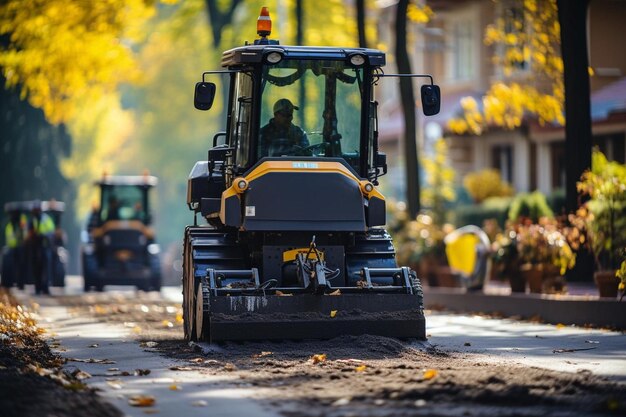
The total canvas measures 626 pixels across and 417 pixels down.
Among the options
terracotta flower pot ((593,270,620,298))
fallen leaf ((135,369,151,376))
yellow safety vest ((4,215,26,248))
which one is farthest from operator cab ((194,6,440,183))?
yellow safety vest ((4,215,26,248))

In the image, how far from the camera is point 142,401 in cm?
1230

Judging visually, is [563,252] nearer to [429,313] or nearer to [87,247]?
[429,313]

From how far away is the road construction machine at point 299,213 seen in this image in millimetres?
16688

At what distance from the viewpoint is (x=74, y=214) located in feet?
211

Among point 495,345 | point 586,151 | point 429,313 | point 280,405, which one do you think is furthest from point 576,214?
Answer: point 280,405

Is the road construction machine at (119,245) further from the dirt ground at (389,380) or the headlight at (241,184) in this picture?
the headlight at (241,184)

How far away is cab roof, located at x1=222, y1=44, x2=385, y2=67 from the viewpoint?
17.9m

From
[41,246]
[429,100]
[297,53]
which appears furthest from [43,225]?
[429,100]

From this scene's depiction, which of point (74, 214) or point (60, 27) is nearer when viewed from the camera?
point (60, 27)

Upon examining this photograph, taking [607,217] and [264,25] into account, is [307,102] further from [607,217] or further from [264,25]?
[607,217]

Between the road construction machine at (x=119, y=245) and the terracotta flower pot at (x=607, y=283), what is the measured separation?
17.1m

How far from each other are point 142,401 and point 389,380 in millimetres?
2120

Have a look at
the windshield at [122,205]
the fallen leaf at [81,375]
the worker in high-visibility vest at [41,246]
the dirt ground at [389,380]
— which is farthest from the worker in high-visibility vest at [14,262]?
the fallen leaf at [81,375]

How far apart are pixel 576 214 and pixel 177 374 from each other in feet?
42.4
